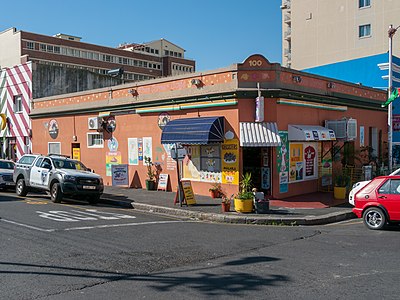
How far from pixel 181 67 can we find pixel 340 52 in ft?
198

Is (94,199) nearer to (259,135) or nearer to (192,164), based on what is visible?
(192,164)

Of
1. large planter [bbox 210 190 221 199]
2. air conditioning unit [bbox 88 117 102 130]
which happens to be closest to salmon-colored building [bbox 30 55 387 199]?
air conditioning unit [bbox 88 117 102 130]

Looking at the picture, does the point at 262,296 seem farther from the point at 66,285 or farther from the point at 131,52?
the point at 131,52

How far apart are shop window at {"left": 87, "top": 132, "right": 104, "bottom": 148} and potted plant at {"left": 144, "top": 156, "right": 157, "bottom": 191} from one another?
165 inches

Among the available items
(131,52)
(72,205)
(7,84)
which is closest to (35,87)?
(7,84)

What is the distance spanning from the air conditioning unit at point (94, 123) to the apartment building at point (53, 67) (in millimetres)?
1889

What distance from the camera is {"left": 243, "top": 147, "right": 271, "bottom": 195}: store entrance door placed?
16.6 meters

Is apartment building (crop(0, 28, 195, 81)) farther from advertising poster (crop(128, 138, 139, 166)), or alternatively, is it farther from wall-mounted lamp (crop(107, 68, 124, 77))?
advertising poster (crop(128, 138, 139, 166))

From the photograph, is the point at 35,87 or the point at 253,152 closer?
the point at 253,152

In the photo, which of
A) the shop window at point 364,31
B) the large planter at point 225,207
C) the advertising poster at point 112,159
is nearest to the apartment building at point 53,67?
the advertising poster at point 112,159

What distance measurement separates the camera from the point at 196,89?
1752cm

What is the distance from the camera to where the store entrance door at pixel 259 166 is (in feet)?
54.5

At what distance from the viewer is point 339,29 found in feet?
163

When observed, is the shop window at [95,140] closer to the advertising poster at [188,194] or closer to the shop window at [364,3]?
the advertising poster at [188,194]
